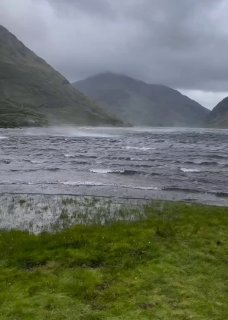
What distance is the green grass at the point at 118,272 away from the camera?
17.1m

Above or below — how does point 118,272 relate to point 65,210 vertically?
above

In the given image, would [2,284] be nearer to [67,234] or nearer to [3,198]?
[67,234]

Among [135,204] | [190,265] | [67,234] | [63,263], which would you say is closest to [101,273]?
[63,263]

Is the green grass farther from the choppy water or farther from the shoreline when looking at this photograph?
the choppy water

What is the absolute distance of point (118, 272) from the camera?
2091 cm

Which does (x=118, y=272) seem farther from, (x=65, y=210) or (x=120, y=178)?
(x=120, y=178)

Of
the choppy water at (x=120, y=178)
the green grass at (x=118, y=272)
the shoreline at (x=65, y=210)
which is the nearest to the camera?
the green grass at (x=118, y=272)

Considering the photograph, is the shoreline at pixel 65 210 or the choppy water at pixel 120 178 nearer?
the shoreline at pixel 65 210

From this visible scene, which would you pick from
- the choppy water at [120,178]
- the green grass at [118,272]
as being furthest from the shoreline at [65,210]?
the choppy water at [120,178]

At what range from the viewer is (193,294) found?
18.4m

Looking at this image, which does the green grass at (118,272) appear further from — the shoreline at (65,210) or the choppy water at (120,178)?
the choppy water at (120,178)

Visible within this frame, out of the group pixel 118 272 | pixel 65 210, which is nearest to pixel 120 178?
pixel 65 210

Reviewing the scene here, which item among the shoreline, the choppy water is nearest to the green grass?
the shoreline

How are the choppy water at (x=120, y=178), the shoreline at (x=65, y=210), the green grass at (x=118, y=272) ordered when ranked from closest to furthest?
the green grass at (x=118, y=272), the shoreline at (x=65, y=210), the choppy water at (x=120, y=178)
